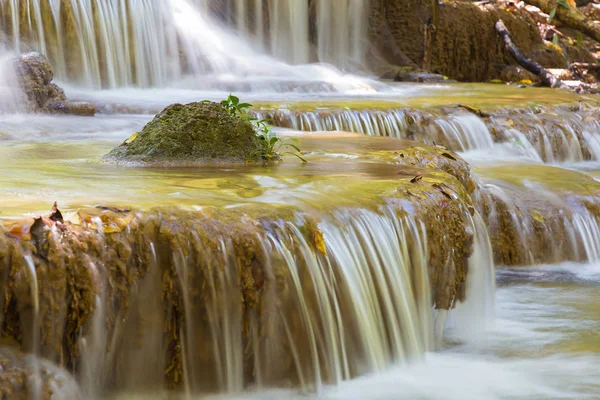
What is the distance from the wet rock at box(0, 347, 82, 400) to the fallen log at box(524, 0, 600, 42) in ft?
44.4

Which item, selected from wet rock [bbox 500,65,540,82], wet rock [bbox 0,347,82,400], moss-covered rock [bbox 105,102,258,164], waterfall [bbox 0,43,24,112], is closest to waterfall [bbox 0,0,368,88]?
waterfall [bbox 0,43,24,112]

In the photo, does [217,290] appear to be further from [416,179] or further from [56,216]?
[416,179]

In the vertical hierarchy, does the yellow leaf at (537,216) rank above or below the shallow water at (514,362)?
above

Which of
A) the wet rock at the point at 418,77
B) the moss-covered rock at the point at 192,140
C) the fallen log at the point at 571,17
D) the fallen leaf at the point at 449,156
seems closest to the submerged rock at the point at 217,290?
the moss-covered rock at the point at 192,140

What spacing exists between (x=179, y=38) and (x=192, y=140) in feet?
25.7

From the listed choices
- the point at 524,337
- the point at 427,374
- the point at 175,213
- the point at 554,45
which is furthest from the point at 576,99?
the point at 175,213

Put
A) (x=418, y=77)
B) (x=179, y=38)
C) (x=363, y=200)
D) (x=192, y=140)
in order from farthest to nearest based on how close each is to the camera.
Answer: (x=418, y=77)
(x=179, y=38)
(x=192, y=140)
(x=363, y=200)

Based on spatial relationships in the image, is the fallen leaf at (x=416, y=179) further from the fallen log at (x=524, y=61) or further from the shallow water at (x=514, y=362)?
the fallen log at (x=524, y=61)

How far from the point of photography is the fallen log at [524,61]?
1509 centimetres

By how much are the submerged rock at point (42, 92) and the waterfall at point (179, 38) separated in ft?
6.93

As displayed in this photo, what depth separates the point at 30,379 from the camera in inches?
116

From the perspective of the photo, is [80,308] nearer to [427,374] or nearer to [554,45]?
[427,374]

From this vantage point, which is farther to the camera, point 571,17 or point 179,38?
point 571,17

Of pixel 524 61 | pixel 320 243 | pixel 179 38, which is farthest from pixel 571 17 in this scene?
pixel 320 243
